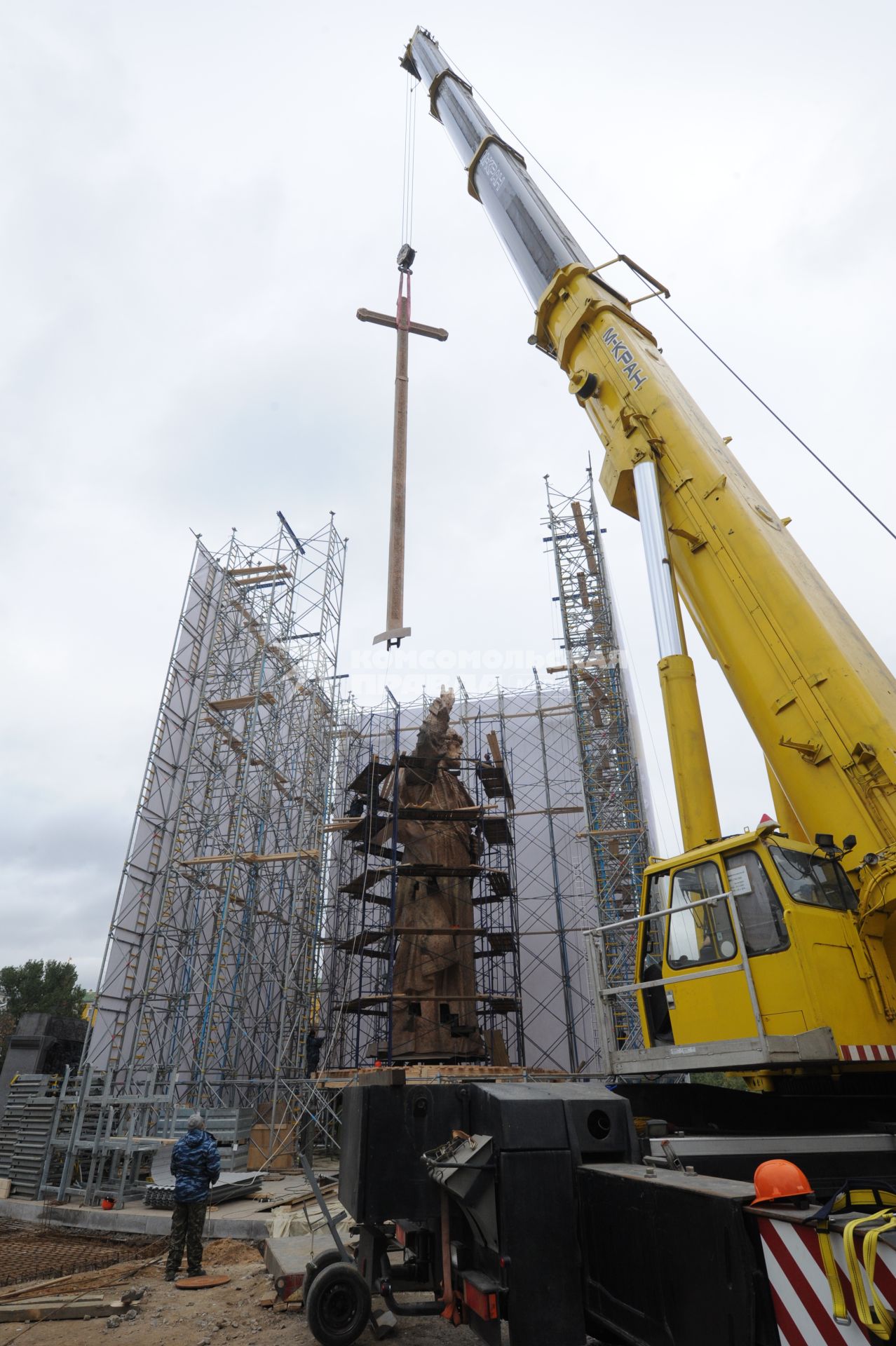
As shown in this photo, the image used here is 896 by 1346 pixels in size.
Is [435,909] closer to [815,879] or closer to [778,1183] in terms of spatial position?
[815,879]

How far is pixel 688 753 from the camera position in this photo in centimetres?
622

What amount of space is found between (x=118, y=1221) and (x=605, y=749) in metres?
13.4

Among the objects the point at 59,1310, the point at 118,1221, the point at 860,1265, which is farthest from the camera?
the point at 118,1221

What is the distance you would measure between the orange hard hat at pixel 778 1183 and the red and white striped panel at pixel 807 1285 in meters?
0.09

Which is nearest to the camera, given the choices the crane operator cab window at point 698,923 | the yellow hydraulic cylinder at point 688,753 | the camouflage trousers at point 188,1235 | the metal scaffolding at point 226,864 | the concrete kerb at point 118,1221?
the crane operator cab window at point 698,923

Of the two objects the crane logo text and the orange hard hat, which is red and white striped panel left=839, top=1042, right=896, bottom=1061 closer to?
the orange hard hat

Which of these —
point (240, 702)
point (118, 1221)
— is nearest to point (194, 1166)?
point (118, 1221)

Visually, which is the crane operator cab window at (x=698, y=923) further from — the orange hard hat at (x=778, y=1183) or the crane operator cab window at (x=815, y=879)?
the orange hard hat at (x=778, y=1183)

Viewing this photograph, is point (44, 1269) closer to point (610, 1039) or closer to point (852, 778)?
point (610, 1039)

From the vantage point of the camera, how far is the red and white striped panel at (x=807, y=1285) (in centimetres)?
211

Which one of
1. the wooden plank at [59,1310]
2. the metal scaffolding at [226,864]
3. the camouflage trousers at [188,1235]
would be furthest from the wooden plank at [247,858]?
the wooden plank at [59,1310]

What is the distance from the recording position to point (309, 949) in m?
19.0

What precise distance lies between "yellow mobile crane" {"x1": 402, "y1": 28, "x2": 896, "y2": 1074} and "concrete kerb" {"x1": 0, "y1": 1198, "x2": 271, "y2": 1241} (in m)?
5.93

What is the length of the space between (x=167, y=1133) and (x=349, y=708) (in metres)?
14.5
